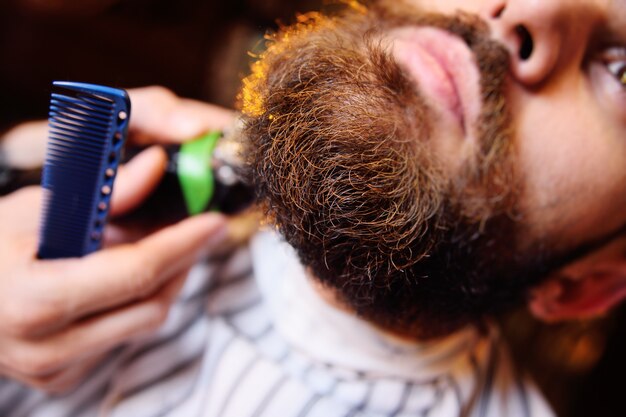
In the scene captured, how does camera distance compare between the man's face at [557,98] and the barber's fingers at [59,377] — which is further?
the barber's fingers at [59,377]

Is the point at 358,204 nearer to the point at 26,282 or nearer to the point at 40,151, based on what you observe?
the point at 26,282

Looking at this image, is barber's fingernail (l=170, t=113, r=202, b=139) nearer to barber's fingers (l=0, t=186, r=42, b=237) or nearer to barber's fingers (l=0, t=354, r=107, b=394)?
barber's fingers (l=0, t=186, r=42, b=237)

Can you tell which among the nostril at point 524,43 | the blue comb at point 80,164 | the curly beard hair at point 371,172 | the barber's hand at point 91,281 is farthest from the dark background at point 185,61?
the nostril at point 524,43

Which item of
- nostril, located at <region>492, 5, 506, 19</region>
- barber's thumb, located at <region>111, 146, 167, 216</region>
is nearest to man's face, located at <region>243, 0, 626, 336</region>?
nostril, located at <region>492, 5, 506, 19</region>

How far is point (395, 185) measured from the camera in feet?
1.60

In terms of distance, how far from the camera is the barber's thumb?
0.71 metres

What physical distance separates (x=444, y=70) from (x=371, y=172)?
0.71 feet

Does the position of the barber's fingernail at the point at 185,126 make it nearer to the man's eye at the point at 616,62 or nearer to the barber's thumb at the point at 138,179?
the barber's thumb at the point at 138,179

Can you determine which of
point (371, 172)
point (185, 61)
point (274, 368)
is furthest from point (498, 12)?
point (185, 61)

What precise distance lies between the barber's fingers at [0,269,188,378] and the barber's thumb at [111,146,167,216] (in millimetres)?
161

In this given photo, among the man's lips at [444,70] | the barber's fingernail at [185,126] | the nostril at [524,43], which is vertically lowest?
the barber's fingernail at [185,126]

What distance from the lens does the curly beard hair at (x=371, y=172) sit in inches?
18.6

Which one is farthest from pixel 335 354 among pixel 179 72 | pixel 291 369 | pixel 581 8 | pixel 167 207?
pixel 179 72

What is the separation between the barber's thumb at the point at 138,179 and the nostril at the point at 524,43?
0.55 metres
